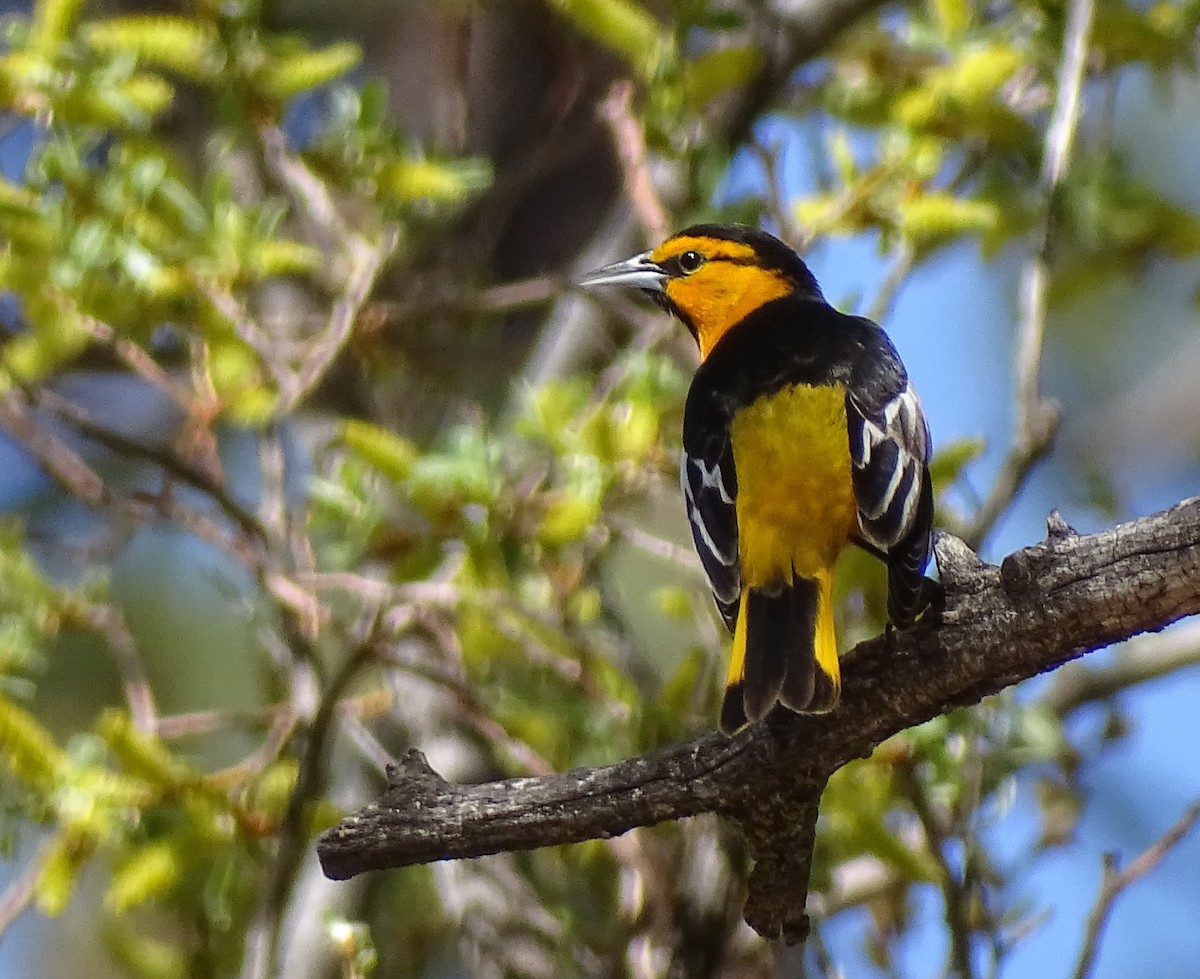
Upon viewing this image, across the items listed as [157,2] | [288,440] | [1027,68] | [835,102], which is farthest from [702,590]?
[157,2]

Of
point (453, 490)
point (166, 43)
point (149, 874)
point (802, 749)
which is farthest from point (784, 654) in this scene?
point (166, 43)

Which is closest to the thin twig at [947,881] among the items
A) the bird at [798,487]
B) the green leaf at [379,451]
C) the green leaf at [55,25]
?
the bird at [798,487]

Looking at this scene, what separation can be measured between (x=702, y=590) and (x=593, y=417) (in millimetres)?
566

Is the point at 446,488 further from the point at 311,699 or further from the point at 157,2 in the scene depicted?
the point at 157,2

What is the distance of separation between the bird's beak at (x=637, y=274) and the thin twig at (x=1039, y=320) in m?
0.85

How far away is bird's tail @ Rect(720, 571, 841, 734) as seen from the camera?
2.29 meters

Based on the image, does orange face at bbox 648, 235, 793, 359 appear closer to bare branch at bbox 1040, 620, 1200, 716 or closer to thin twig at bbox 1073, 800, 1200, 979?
bare branch at bbox 1040, 620, 1200, 716

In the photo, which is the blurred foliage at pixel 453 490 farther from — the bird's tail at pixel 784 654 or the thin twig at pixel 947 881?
the bird's tail at pixel 784 654

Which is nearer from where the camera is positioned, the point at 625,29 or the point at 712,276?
the point at 625,29

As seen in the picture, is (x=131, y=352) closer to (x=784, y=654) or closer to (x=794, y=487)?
(x=794, y=487)

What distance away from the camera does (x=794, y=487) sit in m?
2.85

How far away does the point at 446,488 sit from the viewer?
3139 mm

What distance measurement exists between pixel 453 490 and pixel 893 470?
0.84 m

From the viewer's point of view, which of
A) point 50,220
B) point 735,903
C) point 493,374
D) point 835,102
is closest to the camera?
point 50,220
